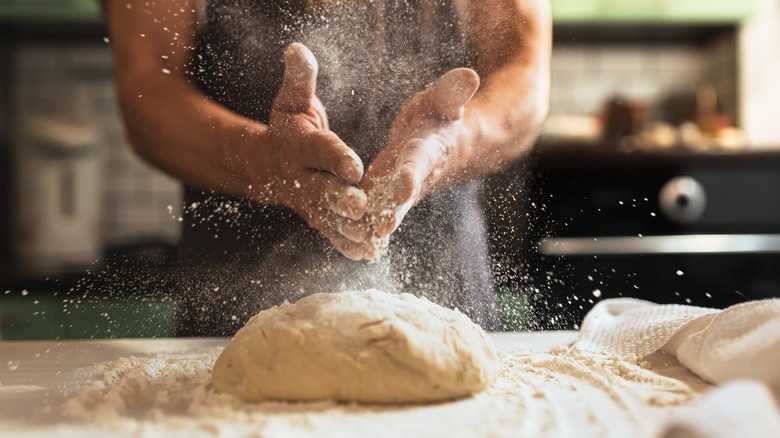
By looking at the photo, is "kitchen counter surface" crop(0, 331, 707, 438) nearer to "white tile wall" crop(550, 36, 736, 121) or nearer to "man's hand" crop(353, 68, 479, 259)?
"man's hand" crop(353, 68, 479, 259)

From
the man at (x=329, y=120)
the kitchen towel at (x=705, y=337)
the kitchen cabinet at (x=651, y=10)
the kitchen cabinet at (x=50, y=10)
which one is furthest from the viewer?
the kitchen cabinet at (x=651, y=10)

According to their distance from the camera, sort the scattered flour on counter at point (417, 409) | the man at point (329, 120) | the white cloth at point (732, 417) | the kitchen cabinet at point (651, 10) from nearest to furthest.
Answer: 1. the white cloth at point (732, 417)
2. the scattered flour on counter at point (417, 409)
3. the man at point (329, 120)
4. the kitchen cabinet at point (651, 10)

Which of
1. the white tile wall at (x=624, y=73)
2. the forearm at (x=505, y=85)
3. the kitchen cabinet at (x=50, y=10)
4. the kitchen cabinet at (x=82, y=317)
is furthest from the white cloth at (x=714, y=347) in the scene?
the kitchen cabinet at (x=50, y=10)

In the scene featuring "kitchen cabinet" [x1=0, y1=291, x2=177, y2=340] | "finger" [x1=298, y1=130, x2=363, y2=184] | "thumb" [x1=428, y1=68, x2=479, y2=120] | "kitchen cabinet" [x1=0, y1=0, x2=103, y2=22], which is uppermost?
"kitchen cabinet" [x1=0, y1=0, x2=103, y2=22]

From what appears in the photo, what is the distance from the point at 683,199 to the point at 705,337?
49.4 inches

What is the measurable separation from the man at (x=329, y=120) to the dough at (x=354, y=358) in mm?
283

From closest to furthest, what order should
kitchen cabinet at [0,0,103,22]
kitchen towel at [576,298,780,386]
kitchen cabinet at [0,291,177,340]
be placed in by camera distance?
kitchen towel at [576,298,780,386] < kitchen cabinet at [0,291,177,340] < kitchen cabinet at [0,0,103,22]

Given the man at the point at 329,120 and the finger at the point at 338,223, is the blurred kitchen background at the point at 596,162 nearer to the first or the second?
the man at the point at 329,120

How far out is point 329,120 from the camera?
1127 millimetres

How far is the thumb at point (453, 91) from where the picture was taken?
3.13 ft

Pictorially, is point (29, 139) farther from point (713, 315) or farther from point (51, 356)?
point (713, 315)

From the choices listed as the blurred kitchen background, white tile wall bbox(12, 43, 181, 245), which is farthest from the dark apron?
white tile wall bbox(12, 43, 181, 245)

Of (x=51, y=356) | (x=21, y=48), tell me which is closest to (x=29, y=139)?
(x=21, y=48)

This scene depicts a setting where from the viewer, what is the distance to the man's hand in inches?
35.9
